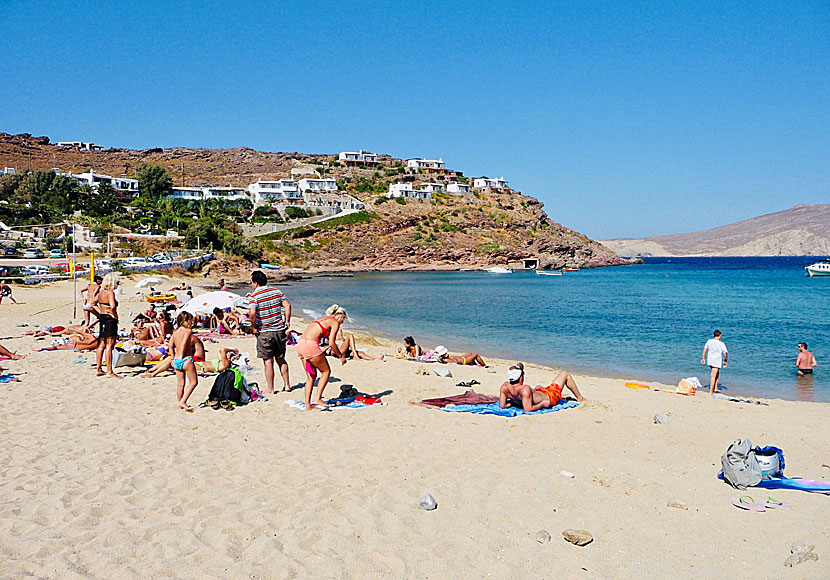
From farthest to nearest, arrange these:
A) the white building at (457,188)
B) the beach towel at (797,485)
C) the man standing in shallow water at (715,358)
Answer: the white building at (457,188) → the man standing in shallow water at (715,358) → the beach towel at (797,485)

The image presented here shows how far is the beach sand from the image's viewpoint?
3.73m

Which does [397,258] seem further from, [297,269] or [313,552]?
[313,552]

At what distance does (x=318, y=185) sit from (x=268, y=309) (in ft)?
310

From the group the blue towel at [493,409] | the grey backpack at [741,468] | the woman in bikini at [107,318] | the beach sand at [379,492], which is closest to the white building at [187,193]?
the woman in bikini at [107,318]

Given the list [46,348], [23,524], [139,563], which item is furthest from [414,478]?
[46,348]

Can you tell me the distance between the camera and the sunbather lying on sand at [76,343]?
1184cm

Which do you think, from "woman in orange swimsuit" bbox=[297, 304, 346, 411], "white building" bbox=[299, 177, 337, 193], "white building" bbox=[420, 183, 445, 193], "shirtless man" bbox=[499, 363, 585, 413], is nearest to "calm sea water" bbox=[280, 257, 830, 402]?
"shirtless man" bbox=[499, 363, 585, 413]

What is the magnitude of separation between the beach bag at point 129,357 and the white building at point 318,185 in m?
89.6

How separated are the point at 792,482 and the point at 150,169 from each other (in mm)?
92381

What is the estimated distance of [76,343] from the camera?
470 inches

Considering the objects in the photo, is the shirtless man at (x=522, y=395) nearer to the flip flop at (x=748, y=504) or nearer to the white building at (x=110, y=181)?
the flip flop at (x=748, y=504)

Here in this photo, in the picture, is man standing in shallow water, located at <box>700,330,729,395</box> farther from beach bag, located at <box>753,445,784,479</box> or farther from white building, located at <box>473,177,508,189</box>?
white building, located at <box>473,177,508,189</box>

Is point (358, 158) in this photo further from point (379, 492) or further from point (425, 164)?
point (379, 492)

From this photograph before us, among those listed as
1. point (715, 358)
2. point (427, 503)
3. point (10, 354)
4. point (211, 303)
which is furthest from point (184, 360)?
point (715, 358)
